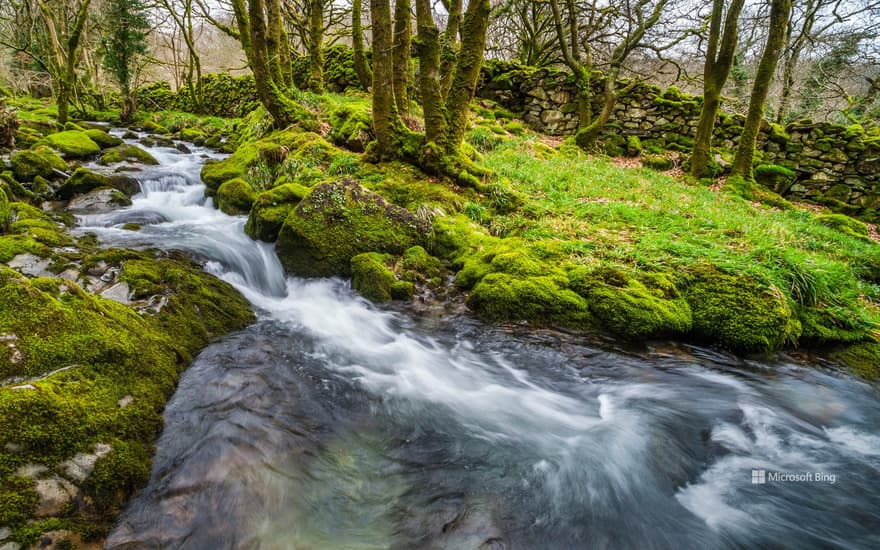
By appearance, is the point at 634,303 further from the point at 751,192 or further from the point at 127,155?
the point at 127,155

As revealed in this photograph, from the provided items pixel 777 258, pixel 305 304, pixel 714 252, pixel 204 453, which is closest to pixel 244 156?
pixel 305 304

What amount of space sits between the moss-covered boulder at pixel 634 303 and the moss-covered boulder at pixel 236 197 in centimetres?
639

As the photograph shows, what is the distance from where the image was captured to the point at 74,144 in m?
10.1

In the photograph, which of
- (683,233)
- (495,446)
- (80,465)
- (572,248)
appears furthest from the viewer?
(683,233)

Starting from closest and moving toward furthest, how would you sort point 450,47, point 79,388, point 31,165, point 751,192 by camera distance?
point 79,388
point 31,165
point 450,47
point 751,192

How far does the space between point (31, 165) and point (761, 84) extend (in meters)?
16.2

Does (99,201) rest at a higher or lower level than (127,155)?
lower

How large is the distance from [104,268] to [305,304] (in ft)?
6.90

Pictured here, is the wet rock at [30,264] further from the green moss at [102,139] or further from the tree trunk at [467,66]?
the green moss at [102,139]

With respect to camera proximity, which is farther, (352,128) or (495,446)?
(352,128)

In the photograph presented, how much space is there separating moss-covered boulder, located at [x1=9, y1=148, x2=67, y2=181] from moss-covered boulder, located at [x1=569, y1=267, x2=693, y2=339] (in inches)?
375

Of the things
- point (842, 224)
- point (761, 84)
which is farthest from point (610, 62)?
point (842, 224)

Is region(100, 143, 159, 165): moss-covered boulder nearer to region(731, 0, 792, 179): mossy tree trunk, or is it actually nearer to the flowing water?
the flowing water

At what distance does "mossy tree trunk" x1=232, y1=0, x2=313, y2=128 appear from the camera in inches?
333
